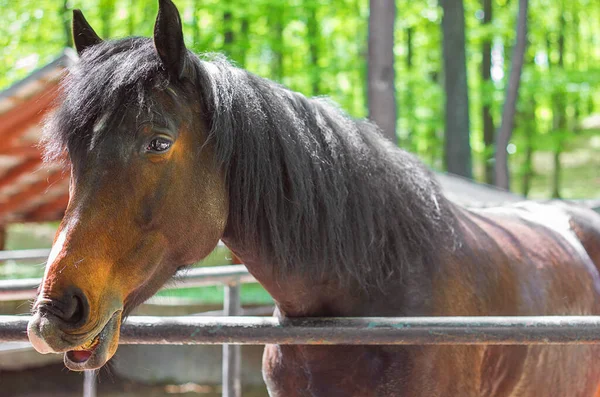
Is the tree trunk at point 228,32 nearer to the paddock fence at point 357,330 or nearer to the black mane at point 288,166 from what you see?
the black mane at point 288,166

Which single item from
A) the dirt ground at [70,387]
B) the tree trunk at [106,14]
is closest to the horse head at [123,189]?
the dirt ground at [70,387]

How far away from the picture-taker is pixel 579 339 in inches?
74.2

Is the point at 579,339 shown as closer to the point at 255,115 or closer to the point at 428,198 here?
the point at 428,198

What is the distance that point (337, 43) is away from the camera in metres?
18.6

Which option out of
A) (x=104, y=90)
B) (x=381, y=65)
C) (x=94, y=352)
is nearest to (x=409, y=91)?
(x=381, y=65)

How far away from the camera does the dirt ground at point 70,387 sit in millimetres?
8484

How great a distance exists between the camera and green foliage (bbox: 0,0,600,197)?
13.3 metres

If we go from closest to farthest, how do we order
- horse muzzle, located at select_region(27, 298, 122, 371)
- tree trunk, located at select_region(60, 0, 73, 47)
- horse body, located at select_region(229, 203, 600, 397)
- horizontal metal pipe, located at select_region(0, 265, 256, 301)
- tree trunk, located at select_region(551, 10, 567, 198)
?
horse muzzle, located at select_region(27, 298, 122, 371), horse body, located at select_region(229, 203, 600, 397), horizontal metal pipe, located at select_region(0, 265, 256, 301), tree trunk, located at select_region(60, 0, 73, 47), tree trunk, located at select_region(551, 10, 567, 198)

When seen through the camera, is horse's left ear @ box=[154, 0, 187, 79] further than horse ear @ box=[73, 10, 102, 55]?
No

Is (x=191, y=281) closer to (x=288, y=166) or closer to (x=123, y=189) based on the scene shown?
(x=288, y=166)

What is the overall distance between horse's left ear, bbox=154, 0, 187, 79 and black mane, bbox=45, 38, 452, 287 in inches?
1.6

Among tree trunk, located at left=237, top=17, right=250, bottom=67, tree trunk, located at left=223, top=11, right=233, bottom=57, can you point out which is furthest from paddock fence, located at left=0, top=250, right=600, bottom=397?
tree trunk, located at left=237, top=17, right=250, bottom=67

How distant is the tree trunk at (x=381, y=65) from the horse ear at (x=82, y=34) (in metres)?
5.54

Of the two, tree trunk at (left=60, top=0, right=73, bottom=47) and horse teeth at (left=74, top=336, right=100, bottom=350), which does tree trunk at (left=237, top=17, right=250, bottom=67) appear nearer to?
tree trunk at (left=60, top=0, right=73, bottom=47)
